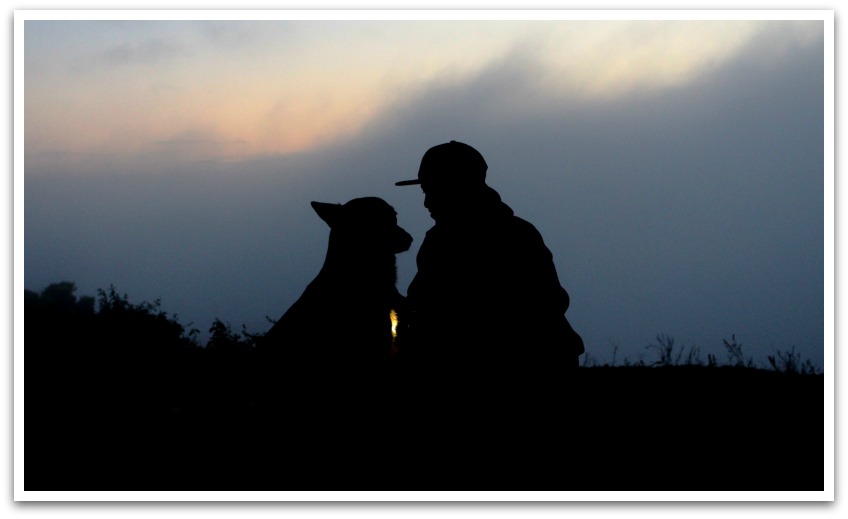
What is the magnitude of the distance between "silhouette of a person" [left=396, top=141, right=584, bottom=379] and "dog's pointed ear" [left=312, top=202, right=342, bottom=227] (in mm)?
1516

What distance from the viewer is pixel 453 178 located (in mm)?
6629

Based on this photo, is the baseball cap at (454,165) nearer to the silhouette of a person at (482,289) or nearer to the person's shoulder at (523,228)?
the silhouette of a person at (482,289)

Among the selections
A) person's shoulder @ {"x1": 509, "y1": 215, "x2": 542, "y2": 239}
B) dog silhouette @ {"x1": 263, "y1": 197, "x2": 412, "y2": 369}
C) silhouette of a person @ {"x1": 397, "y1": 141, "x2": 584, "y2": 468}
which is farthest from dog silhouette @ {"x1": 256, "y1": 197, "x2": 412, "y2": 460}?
person's shoulder @ {"x1": 509, "y1": 215, "x2": 542, "y2": 239}

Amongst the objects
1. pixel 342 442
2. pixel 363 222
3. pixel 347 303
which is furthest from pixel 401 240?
pixel 342 442

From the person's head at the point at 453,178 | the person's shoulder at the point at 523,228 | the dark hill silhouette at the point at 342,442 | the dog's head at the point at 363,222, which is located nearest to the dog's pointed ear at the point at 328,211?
the dog's head at the point at 363,222

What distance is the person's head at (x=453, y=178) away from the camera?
21.7ft

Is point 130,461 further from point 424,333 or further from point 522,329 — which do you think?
point 522,329

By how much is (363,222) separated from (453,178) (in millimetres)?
1535

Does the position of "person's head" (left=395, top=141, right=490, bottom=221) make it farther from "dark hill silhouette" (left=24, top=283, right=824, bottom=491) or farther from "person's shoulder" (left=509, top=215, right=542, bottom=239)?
"dark hill silhouette" (left=24, top=283, right=824, bottom=491)

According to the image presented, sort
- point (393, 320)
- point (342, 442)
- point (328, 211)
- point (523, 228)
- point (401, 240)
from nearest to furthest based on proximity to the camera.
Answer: point (523, 228) < point (393, 320) < point (342, 442) < point (328, 211) < point (401, 240)

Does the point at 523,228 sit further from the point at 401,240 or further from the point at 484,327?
the point at 401,240

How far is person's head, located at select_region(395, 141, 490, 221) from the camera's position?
6.61 m
